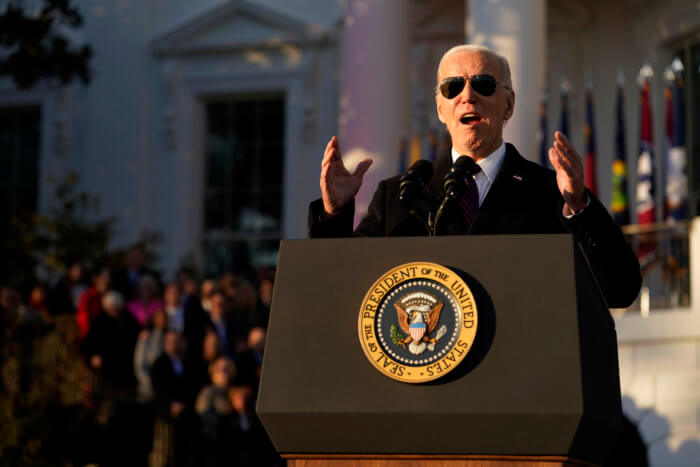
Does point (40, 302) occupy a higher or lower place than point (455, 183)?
lower

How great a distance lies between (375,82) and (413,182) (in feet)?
35.8

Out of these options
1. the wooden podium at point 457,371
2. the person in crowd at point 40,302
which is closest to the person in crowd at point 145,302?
the person in crowd at point 40,302

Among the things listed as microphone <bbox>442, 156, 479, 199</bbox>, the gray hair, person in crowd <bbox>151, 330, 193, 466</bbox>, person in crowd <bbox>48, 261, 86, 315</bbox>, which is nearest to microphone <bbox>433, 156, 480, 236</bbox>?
microphone <bbox>442, 156, 479, 199</bbox>

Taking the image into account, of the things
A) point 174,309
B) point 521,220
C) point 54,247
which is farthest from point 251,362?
point 521,220

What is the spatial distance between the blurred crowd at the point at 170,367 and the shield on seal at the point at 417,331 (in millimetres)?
8103

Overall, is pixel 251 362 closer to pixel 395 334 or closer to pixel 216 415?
pixel 216 415

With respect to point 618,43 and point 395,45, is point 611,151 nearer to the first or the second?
point 618,43

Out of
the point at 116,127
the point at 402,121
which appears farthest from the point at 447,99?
the point at 116,127

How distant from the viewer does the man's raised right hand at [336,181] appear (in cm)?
297

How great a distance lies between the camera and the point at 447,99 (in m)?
3.05

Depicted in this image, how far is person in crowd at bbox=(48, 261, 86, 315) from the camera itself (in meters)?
12.2

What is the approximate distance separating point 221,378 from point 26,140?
10670 millimetres

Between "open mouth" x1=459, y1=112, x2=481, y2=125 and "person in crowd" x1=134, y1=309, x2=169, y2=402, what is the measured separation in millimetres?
8261

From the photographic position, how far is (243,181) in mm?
19141
